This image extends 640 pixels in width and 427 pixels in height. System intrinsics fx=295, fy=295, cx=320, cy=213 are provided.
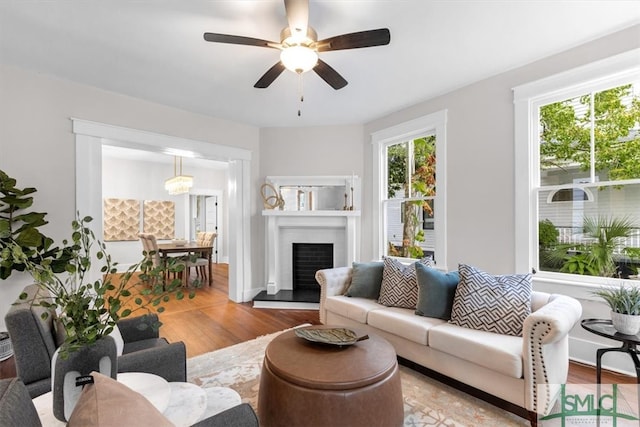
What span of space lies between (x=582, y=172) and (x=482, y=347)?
1.98 m

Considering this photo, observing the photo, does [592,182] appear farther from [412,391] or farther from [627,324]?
[412,391]

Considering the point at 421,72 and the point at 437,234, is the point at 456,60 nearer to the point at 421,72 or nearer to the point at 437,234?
the point at 421,72

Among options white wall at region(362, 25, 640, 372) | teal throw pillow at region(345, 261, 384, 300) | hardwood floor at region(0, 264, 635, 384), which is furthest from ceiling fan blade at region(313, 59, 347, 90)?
hardwood floor at region(0, 264, 635, 384)

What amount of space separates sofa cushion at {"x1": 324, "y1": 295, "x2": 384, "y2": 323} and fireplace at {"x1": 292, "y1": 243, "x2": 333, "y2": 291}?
161cm

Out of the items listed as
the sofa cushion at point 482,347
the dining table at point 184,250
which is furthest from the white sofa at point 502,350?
the dining table at point 184,250

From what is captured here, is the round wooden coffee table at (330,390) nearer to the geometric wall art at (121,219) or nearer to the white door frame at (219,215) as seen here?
the geometric wall art at (121,219)

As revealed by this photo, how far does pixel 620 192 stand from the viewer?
2484 millimetres

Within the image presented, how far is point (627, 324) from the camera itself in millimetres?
1777

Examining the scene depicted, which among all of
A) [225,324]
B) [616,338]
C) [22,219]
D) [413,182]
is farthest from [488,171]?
[22,219]

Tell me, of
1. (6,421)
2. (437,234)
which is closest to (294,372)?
(6,421)

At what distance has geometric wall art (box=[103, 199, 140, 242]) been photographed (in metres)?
6.78

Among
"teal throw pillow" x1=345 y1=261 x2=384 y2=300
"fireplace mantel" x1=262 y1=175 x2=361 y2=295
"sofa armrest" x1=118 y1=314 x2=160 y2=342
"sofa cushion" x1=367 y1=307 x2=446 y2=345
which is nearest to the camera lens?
"sofa armrest" x1=118 y1=314 x2=160 y2=342

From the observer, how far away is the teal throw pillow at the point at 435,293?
237cm

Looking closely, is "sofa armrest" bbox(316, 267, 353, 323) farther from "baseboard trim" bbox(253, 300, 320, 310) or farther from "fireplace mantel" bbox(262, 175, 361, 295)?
"fireplace mantel" bbox(262, 175, 361, 295)
